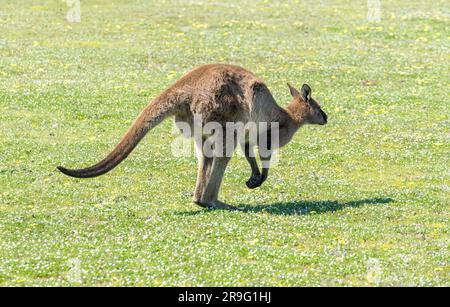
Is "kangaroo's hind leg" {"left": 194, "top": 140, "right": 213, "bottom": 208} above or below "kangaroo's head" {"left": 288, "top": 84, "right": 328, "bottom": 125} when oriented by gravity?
below

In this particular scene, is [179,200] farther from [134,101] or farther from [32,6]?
[32,6]

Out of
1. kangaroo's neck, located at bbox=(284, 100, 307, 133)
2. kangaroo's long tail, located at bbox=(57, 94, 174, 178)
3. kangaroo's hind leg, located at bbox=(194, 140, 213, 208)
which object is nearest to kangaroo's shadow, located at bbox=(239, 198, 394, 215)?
kangaroo's hind leg, located at bbox=(194, 140, 213, 208)

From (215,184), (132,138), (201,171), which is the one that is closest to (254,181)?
(215,184)

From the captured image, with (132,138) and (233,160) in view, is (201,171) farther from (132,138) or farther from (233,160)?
(233,160)

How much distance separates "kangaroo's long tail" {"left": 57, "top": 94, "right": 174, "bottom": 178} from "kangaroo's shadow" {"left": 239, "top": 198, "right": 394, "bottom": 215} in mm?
1853

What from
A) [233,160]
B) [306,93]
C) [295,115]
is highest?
[306,93]

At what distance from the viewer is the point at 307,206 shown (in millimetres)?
12477

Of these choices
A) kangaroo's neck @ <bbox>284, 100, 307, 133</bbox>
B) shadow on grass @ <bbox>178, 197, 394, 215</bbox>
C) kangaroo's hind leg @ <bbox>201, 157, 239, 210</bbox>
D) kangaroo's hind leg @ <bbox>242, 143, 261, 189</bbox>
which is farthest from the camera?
kangaroo's neck @ <bbox>284, 100, 307, 133</bbox>

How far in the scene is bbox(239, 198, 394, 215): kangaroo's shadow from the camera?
12.1m

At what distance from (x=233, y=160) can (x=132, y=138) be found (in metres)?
4.58

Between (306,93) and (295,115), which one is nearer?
(295,115)

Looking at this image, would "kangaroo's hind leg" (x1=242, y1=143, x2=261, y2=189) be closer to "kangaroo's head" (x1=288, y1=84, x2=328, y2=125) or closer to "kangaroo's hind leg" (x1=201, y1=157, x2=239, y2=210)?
"kangaroo's hind leg" (x1=201, y1=157, x2=239, y2=210)

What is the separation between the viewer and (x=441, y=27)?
2845 cm

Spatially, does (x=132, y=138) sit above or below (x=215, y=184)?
above
